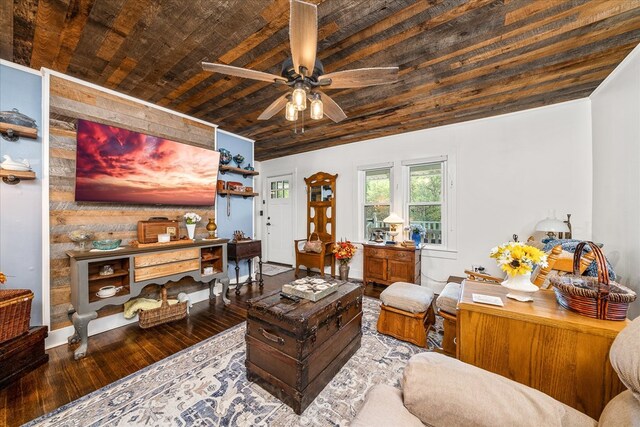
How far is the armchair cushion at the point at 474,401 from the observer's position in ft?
2.52

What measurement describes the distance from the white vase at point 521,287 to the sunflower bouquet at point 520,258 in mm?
39

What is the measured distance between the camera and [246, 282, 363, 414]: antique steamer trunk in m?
1.57

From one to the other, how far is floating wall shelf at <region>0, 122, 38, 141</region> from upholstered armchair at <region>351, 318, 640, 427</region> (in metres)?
3.41

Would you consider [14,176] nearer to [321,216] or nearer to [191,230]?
[191,230]

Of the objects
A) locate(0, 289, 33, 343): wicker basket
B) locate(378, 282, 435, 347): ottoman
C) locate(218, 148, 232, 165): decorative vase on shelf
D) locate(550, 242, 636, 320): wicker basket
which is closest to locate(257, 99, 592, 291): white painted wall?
locate(378, 282, 435, 347): ottoman

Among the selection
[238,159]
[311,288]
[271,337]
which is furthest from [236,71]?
[238,159]

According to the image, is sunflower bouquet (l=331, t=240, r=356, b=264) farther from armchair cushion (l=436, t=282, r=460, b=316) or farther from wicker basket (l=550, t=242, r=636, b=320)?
wicker basket (l=550, t=242, r=636, b=320)

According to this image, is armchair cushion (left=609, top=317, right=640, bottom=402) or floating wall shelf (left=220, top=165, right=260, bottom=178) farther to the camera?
floating wall shelf (left=220, top=165, right=260, bottom=178)

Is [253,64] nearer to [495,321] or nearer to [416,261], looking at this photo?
[495,321]

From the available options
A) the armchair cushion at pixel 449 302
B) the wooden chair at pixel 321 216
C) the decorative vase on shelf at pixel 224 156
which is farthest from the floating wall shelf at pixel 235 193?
the armchair cushion at pixel 449 302

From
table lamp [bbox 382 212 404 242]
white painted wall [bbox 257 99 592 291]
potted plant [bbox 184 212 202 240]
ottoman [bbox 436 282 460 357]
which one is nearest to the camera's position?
ottoman [bbox 436 282 460 357]

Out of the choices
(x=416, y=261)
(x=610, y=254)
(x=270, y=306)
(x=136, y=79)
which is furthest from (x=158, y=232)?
(x=610, y=254)

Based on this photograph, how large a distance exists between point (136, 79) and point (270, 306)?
2714mm

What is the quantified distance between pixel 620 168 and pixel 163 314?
5.00 meters
